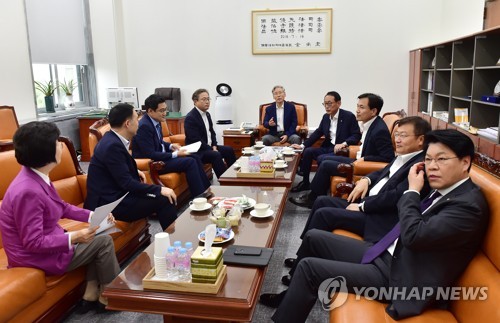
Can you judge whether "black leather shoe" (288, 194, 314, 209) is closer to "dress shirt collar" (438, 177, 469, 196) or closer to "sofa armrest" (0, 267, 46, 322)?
"dress shirt collar" (438, 177, 469, 196)

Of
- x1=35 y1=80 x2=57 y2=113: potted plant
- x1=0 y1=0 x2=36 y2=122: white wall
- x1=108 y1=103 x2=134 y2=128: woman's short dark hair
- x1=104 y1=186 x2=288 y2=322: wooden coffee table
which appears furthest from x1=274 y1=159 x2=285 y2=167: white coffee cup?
x1=35 y1=80 x2=57 y2=113: potted plant

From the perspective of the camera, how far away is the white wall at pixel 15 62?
462 cm

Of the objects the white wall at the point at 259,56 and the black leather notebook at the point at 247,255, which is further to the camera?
the white wall at the point at 259,56

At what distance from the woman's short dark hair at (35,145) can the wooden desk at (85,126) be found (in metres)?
3.86

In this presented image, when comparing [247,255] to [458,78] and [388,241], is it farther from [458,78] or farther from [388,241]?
[458,78]

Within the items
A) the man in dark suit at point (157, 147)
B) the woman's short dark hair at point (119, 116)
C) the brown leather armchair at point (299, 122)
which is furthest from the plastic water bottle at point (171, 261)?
the brown leather armchair at point (299, 122)

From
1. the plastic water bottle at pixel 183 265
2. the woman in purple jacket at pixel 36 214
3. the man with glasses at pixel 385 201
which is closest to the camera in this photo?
the plastic water bottle at pixel 183 265

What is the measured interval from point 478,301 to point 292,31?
5.22 metres

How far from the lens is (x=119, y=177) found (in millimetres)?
2547

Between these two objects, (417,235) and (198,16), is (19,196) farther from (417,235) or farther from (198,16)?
(198,16)

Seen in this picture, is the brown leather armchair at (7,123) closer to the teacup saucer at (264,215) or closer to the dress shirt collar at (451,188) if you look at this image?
the teacup saucer at (264,215)

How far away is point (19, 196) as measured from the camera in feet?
5.80

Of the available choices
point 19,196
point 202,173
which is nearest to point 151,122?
point 202,173

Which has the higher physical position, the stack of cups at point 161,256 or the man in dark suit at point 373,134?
the man in dark suit at point 373,134
